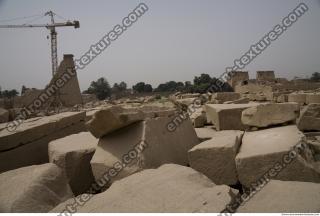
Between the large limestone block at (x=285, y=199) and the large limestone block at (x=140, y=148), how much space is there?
1328 millimetres

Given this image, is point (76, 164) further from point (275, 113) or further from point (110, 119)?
point (275, 113)

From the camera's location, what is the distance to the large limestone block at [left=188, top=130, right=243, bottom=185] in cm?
306

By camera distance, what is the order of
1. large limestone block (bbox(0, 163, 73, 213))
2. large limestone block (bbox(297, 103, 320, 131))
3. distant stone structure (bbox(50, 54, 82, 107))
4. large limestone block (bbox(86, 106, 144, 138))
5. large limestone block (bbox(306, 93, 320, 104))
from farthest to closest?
distant stone structure (bbox(50, 54, 82, 107)), large limestone block (bbox(306, 93, 320, 104)), large limestone block (bbox(297, 103, 320, 131)), large limestone block (bbox(86, 106, 144, 138)), large limestone block (bbox(0, 163, 73, 213))

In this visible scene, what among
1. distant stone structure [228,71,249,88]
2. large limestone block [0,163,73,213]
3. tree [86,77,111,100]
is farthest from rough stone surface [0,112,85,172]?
tree [86,77,111,100]

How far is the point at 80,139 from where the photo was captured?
4.52m

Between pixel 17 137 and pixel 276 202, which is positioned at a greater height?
pixel 17 137

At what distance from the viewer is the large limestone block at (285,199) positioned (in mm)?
1969

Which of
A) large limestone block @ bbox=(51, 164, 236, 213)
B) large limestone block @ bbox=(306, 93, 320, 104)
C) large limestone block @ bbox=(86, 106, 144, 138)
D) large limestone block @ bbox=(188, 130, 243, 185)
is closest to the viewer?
large limestone block @ bbox=(51, 164, 236, 213)

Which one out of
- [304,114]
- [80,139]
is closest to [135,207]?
[80,139]

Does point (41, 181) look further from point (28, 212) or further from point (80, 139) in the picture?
point (80, 139)

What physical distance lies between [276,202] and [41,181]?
206 centimetres

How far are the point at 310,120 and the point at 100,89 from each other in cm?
4872

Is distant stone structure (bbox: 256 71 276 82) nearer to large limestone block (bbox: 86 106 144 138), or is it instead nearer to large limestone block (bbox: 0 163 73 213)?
large limestone block (bbox: 86 106 144 138)

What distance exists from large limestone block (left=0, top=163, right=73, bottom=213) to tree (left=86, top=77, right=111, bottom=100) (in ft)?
146
